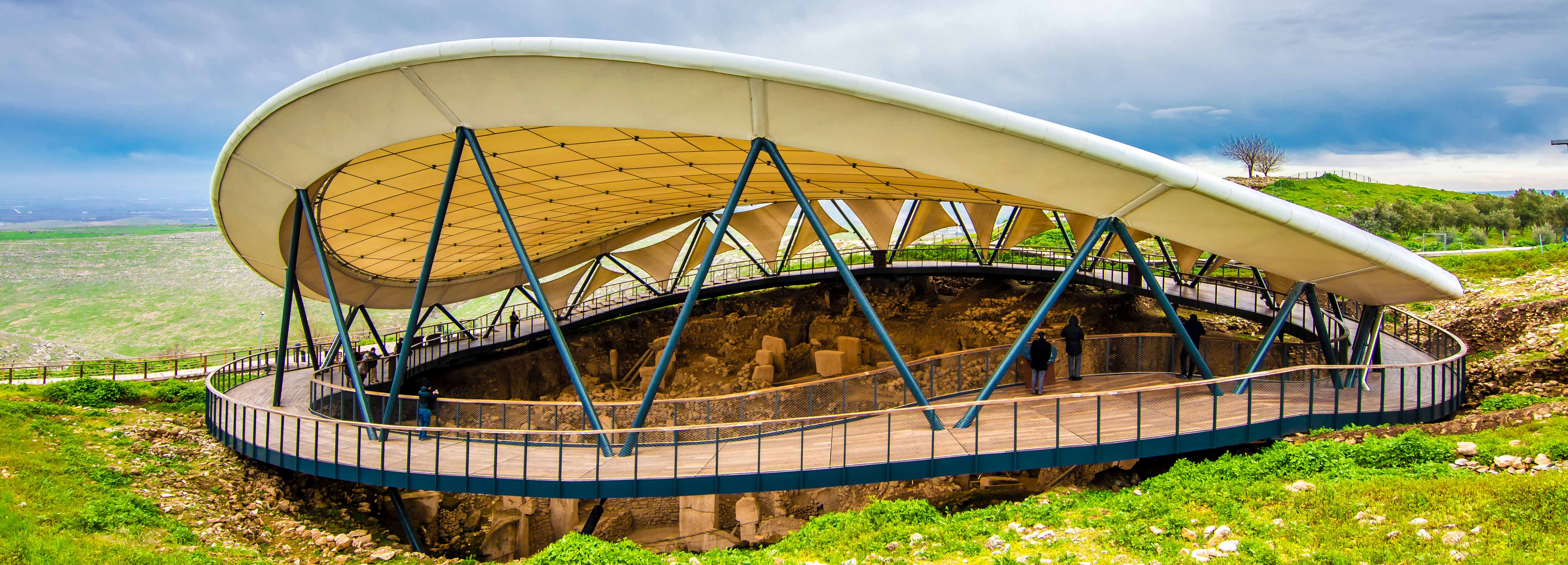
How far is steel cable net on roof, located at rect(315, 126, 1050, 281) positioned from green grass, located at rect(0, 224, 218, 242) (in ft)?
434

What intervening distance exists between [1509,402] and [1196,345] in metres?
4.84

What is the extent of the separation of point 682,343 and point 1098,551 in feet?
80.2

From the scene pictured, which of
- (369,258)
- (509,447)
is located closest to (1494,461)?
(509,447)

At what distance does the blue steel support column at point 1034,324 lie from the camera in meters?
11.6

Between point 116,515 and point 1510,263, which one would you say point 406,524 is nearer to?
Result: point 116,515

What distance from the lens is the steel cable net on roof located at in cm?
1443

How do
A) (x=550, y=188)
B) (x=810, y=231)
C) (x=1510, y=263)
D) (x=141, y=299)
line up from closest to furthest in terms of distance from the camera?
(x=550, y=188) → (x=1510, y=263) → (x=810, y=231) → (x=141, y=299)

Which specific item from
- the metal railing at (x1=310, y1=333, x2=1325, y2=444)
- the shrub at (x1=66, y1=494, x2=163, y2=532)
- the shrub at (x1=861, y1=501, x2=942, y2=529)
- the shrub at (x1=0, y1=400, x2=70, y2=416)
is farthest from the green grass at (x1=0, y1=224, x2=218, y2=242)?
the shrub at (x1=861, y1=501, x2=942, y2=529)

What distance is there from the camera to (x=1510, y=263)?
27.6 metres

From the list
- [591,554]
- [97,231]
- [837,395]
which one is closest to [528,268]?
[837,395]

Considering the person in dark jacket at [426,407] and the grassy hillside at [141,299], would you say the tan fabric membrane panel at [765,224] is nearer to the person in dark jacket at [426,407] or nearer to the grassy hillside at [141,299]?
the person in dark jacket at [426,407]

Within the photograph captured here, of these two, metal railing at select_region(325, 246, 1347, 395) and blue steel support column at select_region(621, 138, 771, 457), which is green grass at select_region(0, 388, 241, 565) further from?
metal railing at select_region(325, 246, 1347, 395)

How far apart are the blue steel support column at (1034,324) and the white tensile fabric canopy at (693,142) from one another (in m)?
0.37

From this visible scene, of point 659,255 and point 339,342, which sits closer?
point 339,342
